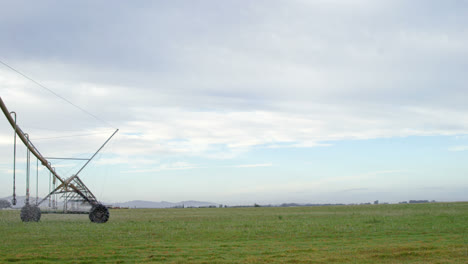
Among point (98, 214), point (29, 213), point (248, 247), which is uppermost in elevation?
point (29, 213)

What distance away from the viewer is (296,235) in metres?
22.7

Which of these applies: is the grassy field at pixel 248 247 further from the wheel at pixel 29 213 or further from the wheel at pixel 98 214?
the wheel at pixel 98 214

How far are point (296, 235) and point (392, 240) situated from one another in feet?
15.0

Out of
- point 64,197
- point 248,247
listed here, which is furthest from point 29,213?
point 248,247

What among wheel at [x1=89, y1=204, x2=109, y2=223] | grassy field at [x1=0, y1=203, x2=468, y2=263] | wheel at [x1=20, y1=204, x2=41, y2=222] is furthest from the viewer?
wheel at [x1=89, y1=204, x2=109, y2=223]

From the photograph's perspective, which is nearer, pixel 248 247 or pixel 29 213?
pixel 248 247

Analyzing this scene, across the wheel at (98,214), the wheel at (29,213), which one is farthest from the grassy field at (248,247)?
the wheel at (98,214)

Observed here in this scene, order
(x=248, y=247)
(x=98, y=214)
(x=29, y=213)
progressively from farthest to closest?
(x=98, y=214)
(x=29, y=213)
(x=248, y=247)

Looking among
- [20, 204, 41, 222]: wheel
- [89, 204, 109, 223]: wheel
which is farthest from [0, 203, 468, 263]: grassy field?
[89, 204, 109, 223]: wheel

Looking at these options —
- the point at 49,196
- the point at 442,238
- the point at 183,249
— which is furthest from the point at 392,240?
the point at 49,196

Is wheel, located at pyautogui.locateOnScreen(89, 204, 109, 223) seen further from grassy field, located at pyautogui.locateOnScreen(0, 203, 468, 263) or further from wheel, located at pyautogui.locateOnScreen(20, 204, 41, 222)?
grassy field, located at pyautogui.locateOnScreen(0, 203, 468, 263)

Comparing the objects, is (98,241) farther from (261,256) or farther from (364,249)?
(364,249)

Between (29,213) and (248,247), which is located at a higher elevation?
(29,213)

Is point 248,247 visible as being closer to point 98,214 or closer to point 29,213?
point 98,214
